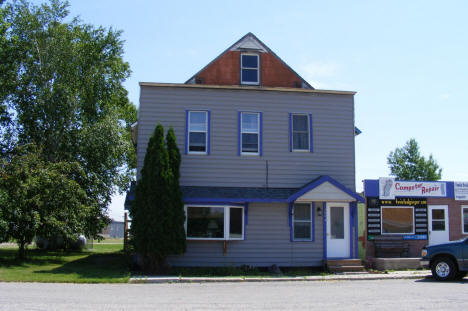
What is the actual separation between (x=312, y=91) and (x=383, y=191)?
18.6ft

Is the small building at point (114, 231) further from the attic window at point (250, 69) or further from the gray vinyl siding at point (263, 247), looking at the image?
the gray vinyl siding at point (263, 247)

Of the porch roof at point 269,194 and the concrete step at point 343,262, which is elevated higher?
the porch roof at point 269,194

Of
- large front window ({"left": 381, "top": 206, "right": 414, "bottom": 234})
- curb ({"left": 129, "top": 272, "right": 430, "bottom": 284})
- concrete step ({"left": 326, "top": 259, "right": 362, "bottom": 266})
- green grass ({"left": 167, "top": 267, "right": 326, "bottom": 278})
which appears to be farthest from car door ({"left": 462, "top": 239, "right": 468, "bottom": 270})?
large front window ({"left": 381, "top": 206, "right": 414, "bottom": 234})

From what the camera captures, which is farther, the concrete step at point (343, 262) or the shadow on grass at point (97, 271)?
the concrete step at point (343, 262)

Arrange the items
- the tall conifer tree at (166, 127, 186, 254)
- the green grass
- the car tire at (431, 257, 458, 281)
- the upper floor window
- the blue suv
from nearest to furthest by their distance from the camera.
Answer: the blue suv < the car tire at (431, 257, 458, 281) < the tall conifer tree at (166, 127, 186, 254) < the green grass < the upper floor window

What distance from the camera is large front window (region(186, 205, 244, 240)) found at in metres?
17.7

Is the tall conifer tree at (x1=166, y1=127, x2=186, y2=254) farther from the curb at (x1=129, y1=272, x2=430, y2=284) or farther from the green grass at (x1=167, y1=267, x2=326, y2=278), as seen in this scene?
the curb at (x1=129, y1=272, x2=430, y2=284)

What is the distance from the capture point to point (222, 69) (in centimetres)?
2166

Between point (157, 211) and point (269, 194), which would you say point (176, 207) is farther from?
point (269, 194)

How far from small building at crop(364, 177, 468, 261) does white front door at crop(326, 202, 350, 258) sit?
2155 mm

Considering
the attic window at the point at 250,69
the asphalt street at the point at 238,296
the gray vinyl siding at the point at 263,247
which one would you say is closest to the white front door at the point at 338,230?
the gray vinyl siding at the point at 263,247

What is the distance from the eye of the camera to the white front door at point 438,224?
2134 centimetres

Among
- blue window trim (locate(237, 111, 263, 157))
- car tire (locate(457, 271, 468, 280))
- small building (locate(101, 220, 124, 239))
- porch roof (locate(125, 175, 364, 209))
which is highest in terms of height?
blue window trim (locate(237, 111, 263, 157))

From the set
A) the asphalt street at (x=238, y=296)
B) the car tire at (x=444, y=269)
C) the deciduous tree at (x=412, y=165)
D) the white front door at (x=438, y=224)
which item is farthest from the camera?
the deciduous tree at (x=412, y=165)
